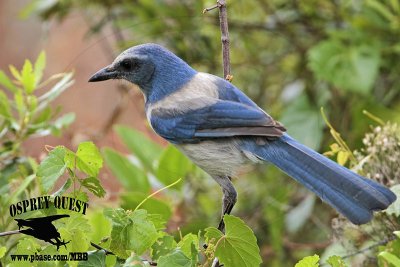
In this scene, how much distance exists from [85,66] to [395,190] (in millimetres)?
4661

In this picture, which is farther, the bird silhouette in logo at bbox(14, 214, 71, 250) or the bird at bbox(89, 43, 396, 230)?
the bird at bbox(89, 43, 396, 230)

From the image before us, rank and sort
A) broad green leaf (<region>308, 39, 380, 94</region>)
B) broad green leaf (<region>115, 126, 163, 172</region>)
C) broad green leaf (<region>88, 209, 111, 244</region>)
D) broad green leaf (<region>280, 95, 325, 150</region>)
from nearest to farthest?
1. broad green leaf (<region>88, 209, 111, 244</region>)
2. broad green leaf (<region>115, 126, 163, 172</region>)
3. broad green leaf (<region>308, 39, 380, 94</region>)
4. broad green leaf (<region>280, 95, 325, 150</region>)

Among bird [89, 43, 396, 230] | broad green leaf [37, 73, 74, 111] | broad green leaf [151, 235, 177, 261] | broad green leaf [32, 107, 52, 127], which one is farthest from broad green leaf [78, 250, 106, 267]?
broad green leaf [32, 107, 52, 127]

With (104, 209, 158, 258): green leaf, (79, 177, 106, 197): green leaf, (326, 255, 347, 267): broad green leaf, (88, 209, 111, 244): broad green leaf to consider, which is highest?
(79, 177, 106, 197): green leaf

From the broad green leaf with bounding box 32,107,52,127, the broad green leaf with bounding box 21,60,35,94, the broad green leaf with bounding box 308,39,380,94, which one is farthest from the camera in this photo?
the broad green leaf with bounding box 308,39,380,94

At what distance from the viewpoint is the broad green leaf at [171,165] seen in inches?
136

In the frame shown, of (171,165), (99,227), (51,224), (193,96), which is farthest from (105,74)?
(51,224)

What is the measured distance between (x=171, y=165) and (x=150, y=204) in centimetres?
59

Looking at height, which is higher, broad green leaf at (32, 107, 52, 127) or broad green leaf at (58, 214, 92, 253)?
broad green leaf at (58, 214, 92, 253)

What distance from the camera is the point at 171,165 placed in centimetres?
349

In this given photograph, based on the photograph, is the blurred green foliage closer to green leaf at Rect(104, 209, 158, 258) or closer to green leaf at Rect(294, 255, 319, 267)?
green leaf at Rect(104, 209, 158, 258)

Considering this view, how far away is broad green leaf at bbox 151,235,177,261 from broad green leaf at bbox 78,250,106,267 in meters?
0.13

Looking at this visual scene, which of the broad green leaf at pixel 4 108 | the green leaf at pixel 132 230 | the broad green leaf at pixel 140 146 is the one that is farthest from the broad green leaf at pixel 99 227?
the broad green leaf at pixel 140 146

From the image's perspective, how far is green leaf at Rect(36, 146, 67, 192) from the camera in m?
2.05
